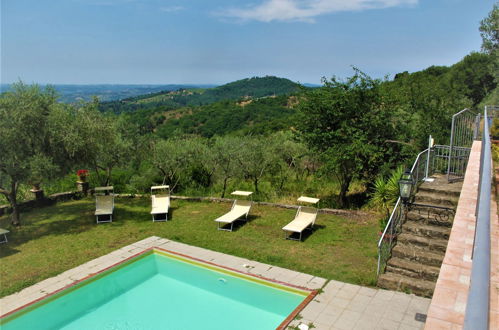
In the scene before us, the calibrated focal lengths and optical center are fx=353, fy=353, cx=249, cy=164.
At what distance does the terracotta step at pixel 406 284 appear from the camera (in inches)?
277

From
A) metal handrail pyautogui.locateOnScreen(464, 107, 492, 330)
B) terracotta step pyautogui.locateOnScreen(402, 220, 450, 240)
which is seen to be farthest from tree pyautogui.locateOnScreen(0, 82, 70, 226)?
metal handrail pyautogui.locateOnScreen(464, 107, 492, 330)

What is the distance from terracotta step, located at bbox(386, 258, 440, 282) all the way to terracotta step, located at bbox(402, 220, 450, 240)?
78cm

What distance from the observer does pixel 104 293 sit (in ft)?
26.7

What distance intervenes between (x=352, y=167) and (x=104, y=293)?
9711 mm

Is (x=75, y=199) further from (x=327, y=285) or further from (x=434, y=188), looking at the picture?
(x=434, y=188)

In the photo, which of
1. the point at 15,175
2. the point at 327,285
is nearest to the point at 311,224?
the point at 327,285

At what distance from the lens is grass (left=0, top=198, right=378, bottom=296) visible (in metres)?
8.66

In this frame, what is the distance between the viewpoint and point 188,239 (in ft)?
35.6

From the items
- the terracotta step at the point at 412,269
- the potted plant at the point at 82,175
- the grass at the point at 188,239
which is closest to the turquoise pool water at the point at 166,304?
the grass at the point at 188,239

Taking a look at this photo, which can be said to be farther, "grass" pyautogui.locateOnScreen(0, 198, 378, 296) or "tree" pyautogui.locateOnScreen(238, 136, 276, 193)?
"tree" pyautogui.locateOnScreen(238, 136, 276, 193)

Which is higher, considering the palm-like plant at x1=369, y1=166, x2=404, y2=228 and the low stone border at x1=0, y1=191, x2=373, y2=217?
the palm-like plant at x1=369, y1=166, x2=404, y2=228

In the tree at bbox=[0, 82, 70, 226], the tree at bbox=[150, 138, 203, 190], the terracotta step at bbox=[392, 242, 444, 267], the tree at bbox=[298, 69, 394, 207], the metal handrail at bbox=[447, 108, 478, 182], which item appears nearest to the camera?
the terracotta step at bbox=[392, 242, 444, 267]

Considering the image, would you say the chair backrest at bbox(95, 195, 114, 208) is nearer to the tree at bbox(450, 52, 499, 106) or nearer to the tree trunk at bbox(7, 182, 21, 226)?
the tree trunk at bbox(7, 182, 21, 226)

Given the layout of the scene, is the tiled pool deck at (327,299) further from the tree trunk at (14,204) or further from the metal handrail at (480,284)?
the metal handrail at (480,284)
